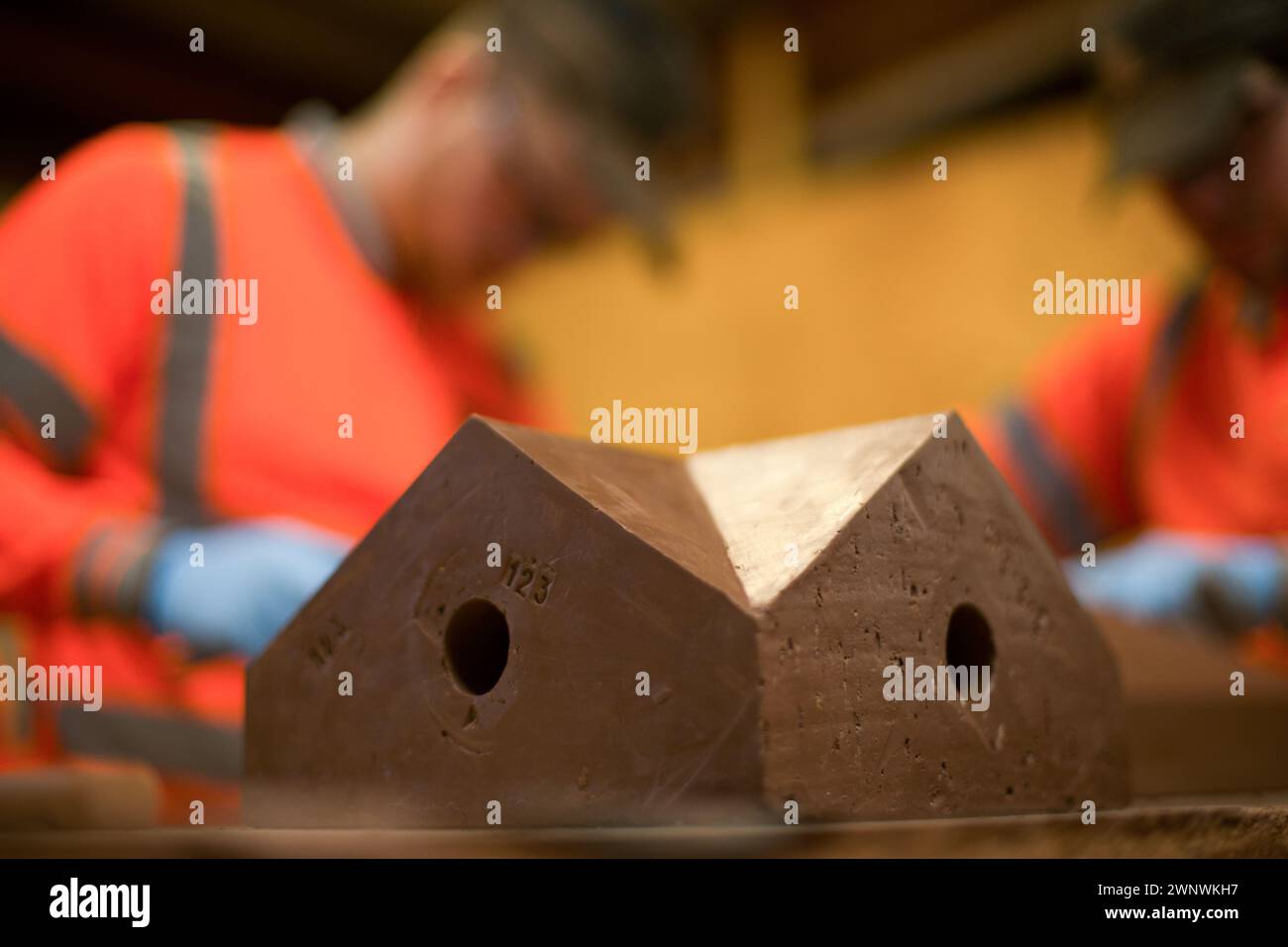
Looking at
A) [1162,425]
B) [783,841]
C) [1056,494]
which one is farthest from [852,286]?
[783,841]

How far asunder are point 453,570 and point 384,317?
1.03 meters

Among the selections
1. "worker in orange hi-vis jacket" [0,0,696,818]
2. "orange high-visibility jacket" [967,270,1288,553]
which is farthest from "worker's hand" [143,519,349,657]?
"orange high-visibility jacket" [967,270,1288,553]

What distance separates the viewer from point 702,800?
30.1 inches

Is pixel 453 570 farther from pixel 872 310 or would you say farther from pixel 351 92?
pixel 351 92

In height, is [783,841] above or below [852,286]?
below

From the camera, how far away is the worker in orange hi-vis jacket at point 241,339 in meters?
1.46

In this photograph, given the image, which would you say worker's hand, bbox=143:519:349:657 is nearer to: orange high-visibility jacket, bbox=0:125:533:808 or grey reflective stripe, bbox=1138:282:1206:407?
orange high-visibility jacket, bbox=0:125:533:808

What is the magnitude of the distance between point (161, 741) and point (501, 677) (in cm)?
81

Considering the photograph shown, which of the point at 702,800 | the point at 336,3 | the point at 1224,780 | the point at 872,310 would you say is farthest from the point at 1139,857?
the point at 336,3

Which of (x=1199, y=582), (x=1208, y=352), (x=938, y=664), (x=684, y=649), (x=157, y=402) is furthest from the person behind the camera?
(x=1208, y=352)

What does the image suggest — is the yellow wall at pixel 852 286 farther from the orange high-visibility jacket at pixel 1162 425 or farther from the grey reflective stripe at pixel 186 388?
the grey reflective stripe at pixel 186 388

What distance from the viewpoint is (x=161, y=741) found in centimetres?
148

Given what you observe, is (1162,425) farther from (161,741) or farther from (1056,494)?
(161,741)
